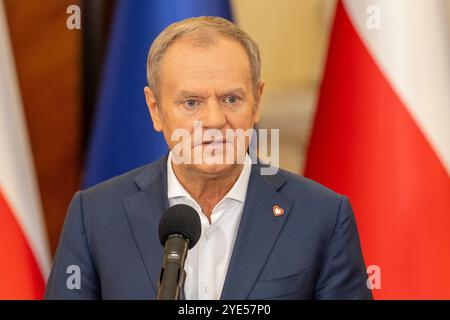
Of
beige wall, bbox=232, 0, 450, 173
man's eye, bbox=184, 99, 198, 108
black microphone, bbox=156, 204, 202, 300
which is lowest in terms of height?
black microphone, bbox=156, 204, 202, 300

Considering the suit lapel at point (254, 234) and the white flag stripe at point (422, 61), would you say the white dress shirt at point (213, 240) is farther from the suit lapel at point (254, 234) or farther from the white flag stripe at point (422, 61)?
the white flag stripe at point (422, 61)

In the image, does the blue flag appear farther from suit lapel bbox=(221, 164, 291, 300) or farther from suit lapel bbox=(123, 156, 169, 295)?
suit lapel bbox=(221, 164, 291, 300)

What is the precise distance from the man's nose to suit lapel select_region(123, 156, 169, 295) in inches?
8.8

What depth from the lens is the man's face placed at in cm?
150

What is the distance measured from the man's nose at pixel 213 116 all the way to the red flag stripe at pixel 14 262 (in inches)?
38.3

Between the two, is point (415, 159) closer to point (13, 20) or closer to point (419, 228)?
point (419, 228)

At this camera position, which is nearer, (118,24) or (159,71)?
(159,71)

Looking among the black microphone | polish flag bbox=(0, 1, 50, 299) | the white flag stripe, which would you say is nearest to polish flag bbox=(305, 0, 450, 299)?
the white flag stripe

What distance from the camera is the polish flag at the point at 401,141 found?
7.05 feet

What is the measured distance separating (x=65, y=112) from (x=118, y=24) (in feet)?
1.29

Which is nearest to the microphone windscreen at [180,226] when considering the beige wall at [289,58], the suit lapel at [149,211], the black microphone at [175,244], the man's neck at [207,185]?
the black microphone at [175,244]

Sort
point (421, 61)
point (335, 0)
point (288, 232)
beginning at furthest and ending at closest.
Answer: point (335, 0) → point (421, 61) → point (288, 232)

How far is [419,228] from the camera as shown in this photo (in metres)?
2.15
